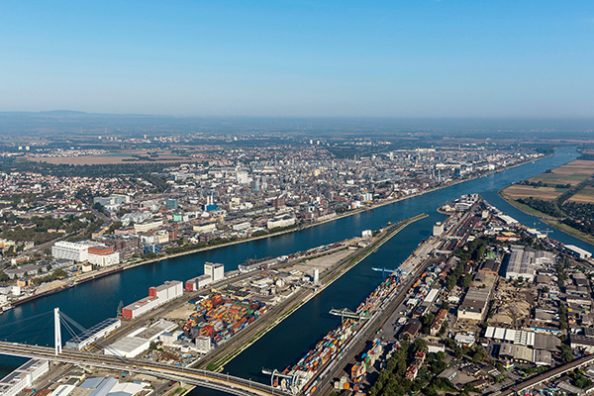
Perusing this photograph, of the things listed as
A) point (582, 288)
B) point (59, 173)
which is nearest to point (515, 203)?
point (582, 288)

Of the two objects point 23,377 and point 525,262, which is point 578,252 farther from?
point 23,377

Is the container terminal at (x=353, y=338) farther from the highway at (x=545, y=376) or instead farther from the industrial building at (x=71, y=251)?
the industrial building at (x=71, y=251)

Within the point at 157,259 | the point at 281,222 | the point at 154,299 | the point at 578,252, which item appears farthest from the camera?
the point at 281,222

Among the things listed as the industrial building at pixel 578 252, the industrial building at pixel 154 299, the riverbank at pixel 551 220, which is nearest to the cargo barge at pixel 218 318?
the industrial building at pixel 154 299

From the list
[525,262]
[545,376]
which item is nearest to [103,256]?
[545,376]

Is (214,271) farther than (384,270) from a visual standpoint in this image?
No

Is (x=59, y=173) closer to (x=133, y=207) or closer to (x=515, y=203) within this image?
(x=133, y=207)

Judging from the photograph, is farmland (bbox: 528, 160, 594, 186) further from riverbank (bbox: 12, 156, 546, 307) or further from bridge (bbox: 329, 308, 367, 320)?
bridge (bbox: 329, 308, 367, 320)
